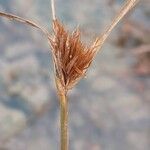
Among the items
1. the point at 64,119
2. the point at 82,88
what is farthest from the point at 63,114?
the point at 82,88

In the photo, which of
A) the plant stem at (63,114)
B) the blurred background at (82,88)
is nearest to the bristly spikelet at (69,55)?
the plant stem at (63,114)

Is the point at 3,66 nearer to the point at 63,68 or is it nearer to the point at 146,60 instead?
the point at 146,60

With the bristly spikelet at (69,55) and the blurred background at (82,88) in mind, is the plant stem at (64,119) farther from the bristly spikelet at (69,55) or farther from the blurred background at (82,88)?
the blurred background at (82,88)

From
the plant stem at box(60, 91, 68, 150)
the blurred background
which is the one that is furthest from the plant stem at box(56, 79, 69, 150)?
the blurred background

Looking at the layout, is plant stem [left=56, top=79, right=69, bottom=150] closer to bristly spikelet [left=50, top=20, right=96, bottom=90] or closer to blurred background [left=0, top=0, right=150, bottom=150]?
bristly spikelet [left=50, top=20, right=96, bottom=90]

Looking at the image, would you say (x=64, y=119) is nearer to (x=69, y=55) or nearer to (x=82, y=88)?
(x=69, y=55)
